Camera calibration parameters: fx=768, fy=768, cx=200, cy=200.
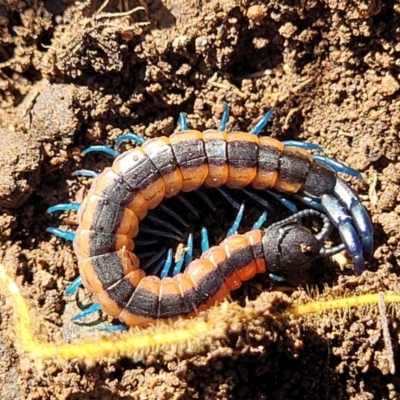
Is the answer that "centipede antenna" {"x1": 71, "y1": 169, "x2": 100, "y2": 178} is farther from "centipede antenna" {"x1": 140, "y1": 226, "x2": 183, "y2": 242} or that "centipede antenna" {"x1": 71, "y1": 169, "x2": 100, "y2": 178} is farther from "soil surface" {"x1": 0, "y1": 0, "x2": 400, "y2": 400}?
"centipede antenna" {"x1": 140, "y1": 226, "x2": 183, "y2": 242}

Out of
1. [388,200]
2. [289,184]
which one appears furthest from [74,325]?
[388,200]

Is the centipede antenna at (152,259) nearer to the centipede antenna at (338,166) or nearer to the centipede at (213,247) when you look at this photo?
the centipede at (213,247)

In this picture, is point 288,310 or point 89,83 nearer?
point 288,310

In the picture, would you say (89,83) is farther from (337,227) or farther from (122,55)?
(337,227)

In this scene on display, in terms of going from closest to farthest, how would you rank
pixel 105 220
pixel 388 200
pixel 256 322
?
pixel 256 322 → pixel 105 220 → pixel 388 200

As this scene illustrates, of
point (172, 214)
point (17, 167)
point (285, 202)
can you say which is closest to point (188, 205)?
point (172, 214)

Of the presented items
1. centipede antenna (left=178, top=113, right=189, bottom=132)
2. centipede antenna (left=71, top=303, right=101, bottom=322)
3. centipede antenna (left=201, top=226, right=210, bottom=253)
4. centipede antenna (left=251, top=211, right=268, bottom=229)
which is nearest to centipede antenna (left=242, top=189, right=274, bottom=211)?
centipede antenna (left=251, top=211, right=268, bottom=229)

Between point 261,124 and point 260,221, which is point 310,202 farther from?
point 261,124
